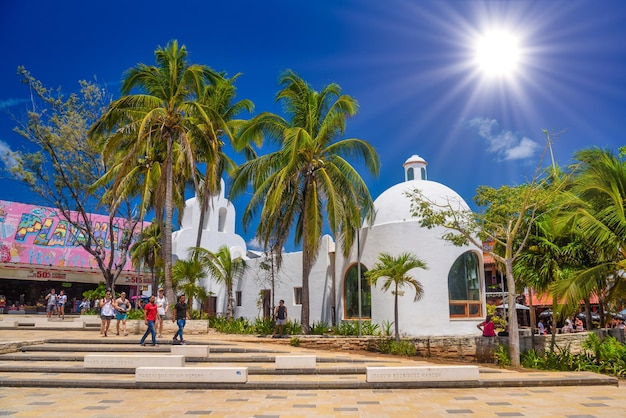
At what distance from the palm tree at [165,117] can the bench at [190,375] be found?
860cm

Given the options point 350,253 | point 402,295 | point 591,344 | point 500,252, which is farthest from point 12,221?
point 591,344

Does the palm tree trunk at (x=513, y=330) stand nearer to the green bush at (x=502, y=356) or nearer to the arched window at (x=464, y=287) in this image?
the green bush at (x=502, y=356)

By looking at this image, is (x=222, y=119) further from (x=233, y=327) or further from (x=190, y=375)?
(x=190, y=375)

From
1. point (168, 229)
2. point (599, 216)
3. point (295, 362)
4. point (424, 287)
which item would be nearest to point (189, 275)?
point (168, 229)

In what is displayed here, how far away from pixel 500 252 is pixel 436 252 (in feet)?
10.4

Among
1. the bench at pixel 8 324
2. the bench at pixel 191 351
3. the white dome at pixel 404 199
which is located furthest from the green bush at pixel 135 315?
the white dome at pixel 404 199

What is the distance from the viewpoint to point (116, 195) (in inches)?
714

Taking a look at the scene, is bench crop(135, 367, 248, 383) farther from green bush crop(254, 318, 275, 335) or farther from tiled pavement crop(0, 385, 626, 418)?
green bush crop(254, 318, 275, 335)

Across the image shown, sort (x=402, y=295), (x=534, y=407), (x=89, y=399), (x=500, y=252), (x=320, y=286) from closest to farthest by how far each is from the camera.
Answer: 1. (x=534, y=407)
2. (x=89, y=399)
3. (x=500, y=252)
4. (x=402, y=295)
5. (x=320, y=286)

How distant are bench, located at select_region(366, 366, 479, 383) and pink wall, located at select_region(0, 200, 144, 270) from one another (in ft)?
74.2

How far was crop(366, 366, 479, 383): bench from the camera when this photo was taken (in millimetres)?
9547

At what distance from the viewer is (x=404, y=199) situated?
19188 mm

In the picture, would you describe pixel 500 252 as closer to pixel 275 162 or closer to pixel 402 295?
pixel 402 295

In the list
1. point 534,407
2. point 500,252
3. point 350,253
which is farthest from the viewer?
point 350,253
